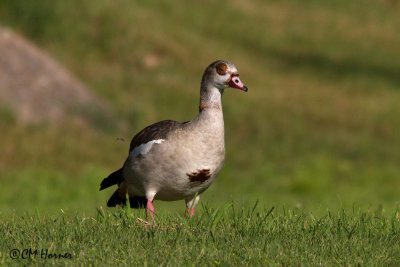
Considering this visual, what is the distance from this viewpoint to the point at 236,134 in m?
19.5

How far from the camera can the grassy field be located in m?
6.36

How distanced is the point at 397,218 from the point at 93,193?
30.8 feet

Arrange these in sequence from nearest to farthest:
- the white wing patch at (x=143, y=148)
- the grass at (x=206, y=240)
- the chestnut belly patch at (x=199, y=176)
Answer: the grass at (x=206, y=240) < the chestnut belly patch at (x=199, y=176) < the white wing patch at (x=143, y=148)

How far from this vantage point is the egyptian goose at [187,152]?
732 cm

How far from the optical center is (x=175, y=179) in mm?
7398

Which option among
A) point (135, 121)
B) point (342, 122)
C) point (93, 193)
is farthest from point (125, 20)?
point (93, 193)

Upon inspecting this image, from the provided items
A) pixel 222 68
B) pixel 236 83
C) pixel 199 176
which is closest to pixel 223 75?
pixel 222 68

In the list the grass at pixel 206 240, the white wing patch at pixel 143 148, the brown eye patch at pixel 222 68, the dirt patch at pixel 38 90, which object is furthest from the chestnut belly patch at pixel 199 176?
the dirt patch at pixel 38 90

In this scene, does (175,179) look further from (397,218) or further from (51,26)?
(51,26)

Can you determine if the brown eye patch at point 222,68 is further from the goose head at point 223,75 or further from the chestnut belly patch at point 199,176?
the chestnut belly patch at point 199,176

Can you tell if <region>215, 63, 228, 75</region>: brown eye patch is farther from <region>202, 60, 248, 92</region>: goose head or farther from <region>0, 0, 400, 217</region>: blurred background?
<region>0, 0, 400, 217</region>: blurred background

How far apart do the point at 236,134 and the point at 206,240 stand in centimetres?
1325

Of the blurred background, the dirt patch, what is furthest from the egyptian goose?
the dirt patch

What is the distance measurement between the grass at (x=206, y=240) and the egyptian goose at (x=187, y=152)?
33 centimetres
